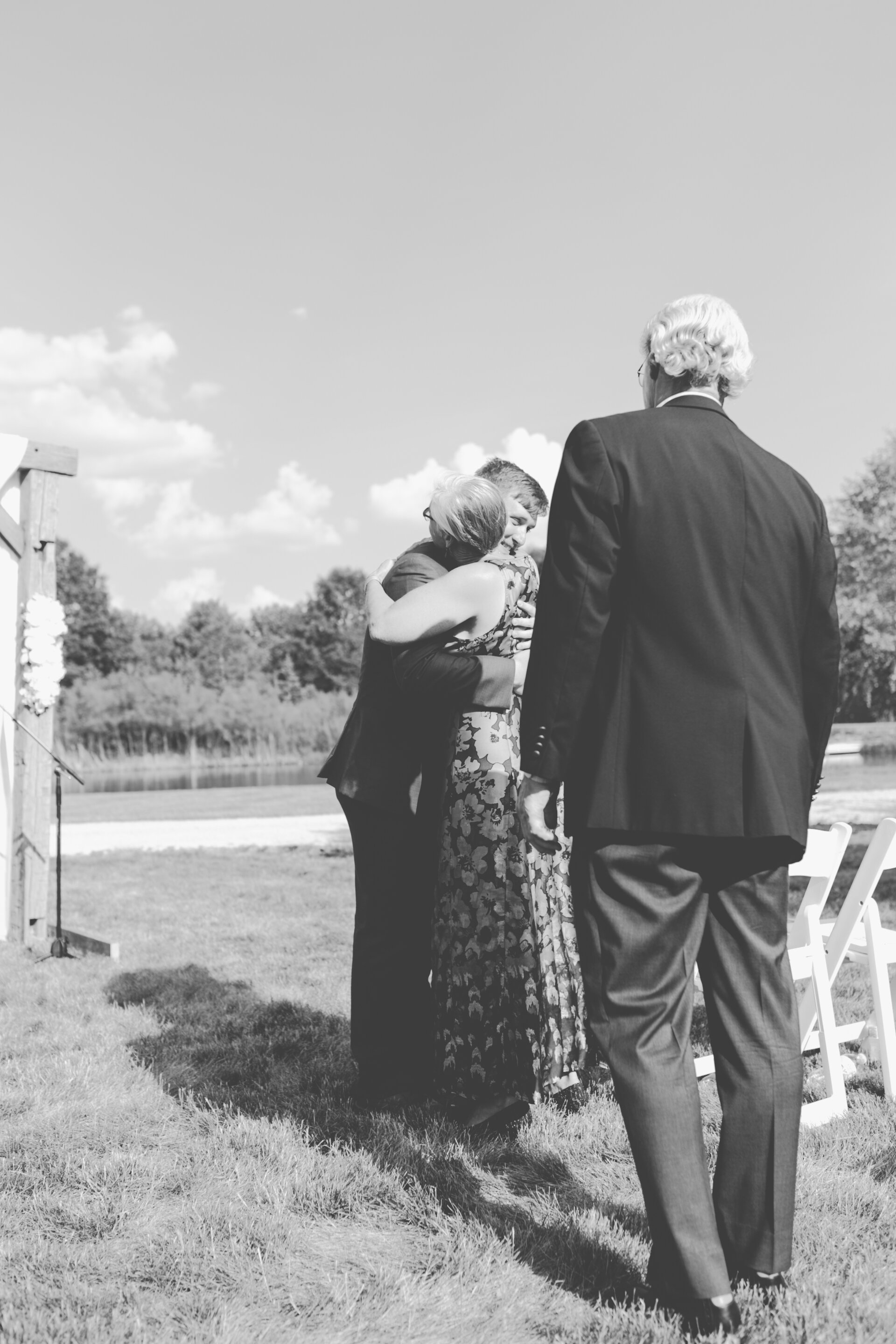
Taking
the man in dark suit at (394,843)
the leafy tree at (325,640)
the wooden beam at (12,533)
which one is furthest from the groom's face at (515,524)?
the leafy tree at (325,640)

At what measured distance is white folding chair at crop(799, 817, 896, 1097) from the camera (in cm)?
383

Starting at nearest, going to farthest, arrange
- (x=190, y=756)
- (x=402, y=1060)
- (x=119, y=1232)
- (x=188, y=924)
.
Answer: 1. (x=119, y=1232)
2. (x=402, y=1060)
3. (x=188, y=924)
4. (x=190, y=756)

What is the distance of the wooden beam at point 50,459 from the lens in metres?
7.08

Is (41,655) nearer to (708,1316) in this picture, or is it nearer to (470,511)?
(470,511)

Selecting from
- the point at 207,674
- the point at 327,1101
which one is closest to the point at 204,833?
the point at 327,1101

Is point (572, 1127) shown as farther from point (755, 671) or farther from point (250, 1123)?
point (755, 671)

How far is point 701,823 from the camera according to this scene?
2285mm

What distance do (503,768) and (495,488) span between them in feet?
2.97

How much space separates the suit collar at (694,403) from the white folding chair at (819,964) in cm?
172

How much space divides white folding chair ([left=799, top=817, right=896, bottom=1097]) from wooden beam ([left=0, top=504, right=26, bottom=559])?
5.37 meters

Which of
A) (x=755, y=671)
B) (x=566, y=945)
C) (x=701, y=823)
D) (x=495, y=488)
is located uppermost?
(x=495, y=488)

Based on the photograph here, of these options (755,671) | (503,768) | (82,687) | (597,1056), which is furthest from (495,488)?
(82,687)

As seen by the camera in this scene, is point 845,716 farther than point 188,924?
Yes

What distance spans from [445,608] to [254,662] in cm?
6032
